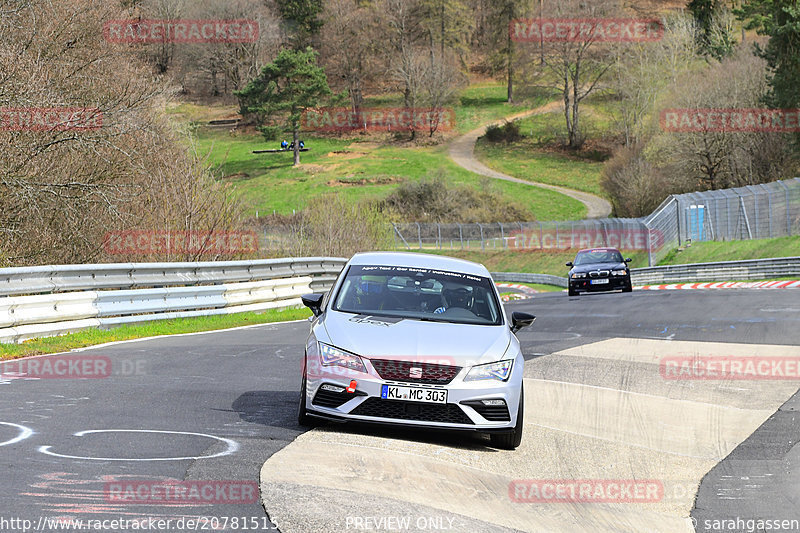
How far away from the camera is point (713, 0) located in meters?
112

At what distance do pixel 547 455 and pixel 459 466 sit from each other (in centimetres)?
136

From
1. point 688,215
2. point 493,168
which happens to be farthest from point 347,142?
point 688,215

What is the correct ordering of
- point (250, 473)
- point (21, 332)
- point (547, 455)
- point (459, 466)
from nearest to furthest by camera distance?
point (250, 473), point (459, 466), point (547, 455), point (21, 332)

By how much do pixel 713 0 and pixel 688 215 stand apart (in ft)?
240

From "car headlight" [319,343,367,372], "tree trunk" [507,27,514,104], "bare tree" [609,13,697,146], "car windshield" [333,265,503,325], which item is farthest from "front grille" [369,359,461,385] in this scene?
"tree trunk" [507,27,514,104]

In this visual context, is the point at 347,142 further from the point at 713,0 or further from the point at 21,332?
the point at 21,332

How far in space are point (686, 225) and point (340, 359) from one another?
142ft

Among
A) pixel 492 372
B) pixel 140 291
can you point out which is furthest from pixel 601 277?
pixel 492 372

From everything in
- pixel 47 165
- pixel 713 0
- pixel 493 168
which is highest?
pixel 713 0

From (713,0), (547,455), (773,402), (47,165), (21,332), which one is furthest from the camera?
(713,0)

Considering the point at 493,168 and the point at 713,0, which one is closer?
the point at 493,168

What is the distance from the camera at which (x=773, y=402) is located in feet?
36.6

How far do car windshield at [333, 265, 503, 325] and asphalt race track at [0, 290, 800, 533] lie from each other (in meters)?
1.12

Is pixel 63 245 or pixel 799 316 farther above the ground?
pixel 63 245
